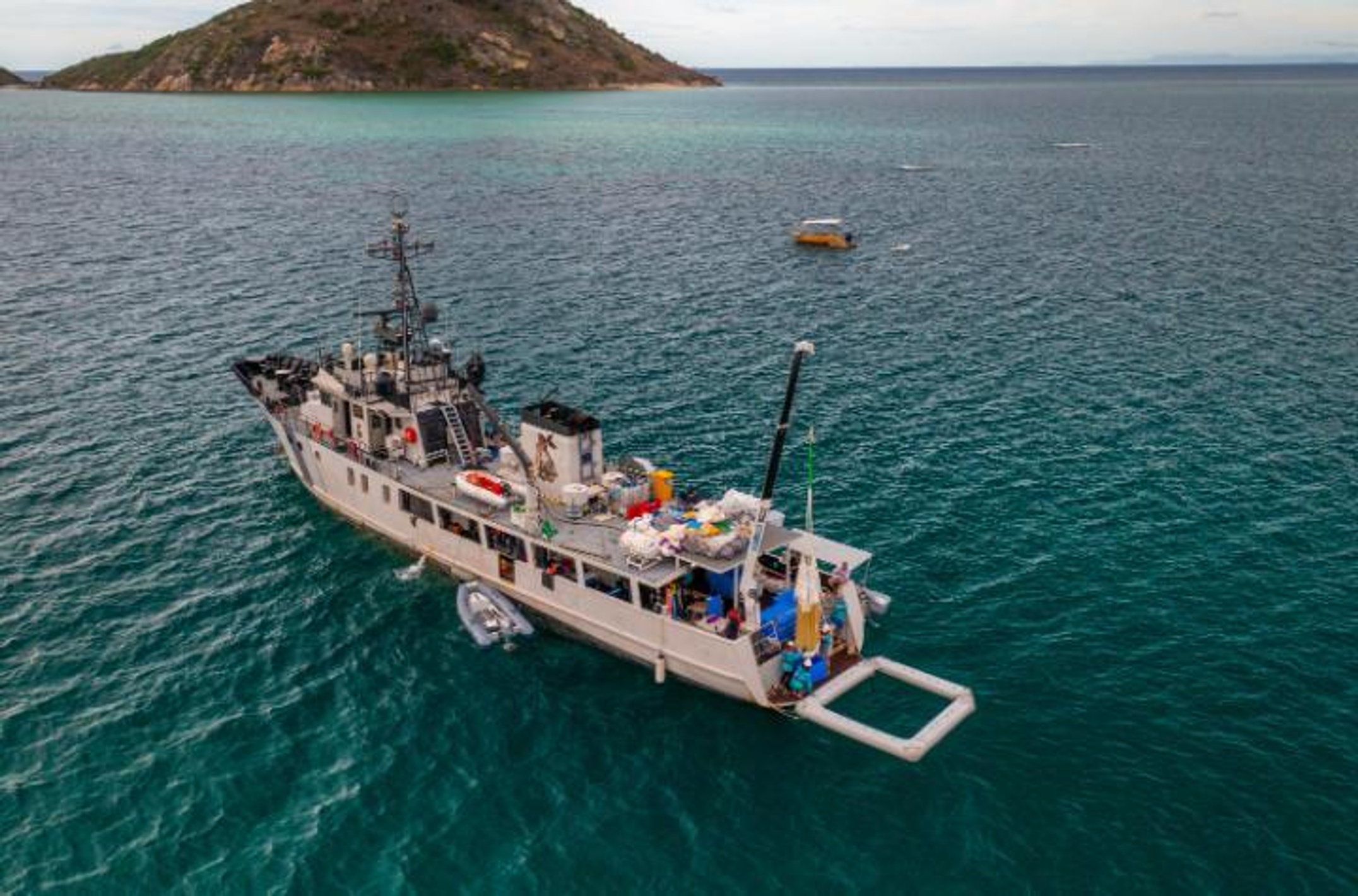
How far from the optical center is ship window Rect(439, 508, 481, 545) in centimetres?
4588

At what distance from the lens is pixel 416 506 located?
157 ft

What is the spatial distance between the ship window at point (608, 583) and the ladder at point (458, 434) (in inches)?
434

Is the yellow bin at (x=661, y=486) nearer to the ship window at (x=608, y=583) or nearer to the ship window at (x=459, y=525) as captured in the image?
the ship window at (x=608, y=583)

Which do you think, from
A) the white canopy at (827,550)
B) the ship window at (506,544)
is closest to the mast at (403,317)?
the ship window at (506,544)

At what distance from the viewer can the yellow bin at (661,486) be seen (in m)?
44.6

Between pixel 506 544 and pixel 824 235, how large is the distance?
3322 inches

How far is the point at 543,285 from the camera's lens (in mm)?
97750

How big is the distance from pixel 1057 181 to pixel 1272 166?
47.2m

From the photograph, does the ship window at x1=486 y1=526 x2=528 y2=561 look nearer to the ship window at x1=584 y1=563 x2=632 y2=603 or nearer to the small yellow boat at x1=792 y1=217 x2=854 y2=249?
the ship window at x1=584 y1=563 x2=632 y2=603

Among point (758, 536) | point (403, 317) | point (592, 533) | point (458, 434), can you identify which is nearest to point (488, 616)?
point (592, 533)

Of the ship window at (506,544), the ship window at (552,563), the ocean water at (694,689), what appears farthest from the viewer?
Answer: the ship window at (506,544)

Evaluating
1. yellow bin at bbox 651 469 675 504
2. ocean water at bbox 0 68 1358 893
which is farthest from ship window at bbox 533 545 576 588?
yellow bin at bbox 651 469 675 504

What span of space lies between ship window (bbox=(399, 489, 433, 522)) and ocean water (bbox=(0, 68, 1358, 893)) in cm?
328

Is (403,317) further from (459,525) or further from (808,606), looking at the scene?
(808,606)
